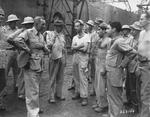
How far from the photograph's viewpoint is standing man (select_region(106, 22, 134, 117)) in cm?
484

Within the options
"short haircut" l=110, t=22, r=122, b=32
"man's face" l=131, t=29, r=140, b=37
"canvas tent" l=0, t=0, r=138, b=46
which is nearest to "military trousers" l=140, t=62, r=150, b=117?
"short haircut" l=110, t=22, r=122, b=32

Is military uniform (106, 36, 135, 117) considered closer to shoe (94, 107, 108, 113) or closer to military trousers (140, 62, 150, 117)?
military trousers (140, 62, 150, 117)

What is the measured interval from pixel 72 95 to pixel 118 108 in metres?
2.27

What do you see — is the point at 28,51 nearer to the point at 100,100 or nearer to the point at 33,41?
the point at 33,41

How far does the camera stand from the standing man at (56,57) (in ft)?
20.5

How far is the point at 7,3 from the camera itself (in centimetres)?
1115

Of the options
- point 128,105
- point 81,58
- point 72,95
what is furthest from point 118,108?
point 72,95

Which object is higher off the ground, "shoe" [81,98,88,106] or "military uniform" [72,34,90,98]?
"military uniform" [72,34,90,98]

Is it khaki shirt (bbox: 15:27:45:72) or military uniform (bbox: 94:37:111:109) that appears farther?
military uniform (bbox: 94:37:111:109)

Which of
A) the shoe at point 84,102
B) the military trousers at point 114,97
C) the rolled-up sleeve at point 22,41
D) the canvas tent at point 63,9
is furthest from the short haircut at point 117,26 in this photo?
the canvas tent at point 63,9

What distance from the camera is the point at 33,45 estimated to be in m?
5.00

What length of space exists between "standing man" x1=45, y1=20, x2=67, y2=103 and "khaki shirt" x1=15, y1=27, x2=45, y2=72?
106 centimetres

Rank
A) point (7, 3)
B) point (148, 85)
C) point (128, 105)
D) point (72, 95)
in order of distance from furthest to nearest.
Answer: point (7, 3), point (72, 95), point (128, 105), point (148, 85)

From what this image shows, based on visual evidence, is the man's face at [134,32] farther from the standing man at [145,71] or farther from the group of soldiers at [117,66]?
the standing man at [145,71]
